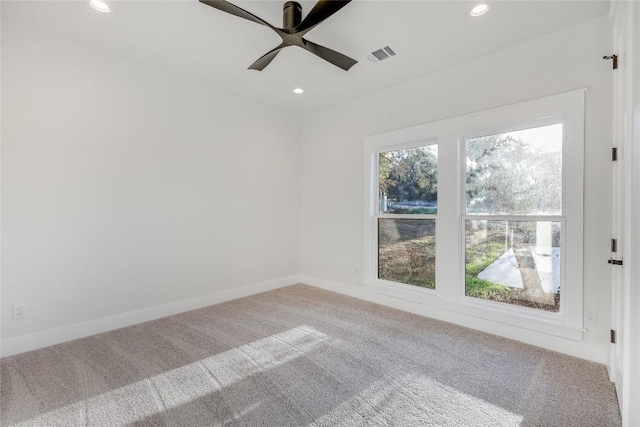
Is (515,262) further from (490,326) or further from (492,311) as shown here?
(490,326)

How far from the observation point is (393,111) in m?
3.68

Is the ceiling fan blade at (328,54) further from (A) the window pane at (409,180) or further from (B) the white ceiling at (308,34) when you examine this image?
(A) the window pane at (409,180)

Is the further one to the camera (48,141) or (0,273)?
(48,141)

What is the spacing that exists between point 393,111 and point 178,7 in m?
2.49

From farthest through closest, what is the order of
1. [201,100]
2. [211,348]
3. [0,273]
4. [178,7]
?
[201,100]
[211,348]
[0,273]
[178,7]

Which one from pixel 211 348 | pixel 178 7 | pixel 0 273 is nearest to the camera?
pixel 178 7

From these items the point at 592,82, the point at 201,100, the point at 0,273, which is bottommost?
the point at 0,273

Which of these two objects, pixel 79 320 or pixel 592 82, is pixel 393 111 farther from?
pixel 79 320

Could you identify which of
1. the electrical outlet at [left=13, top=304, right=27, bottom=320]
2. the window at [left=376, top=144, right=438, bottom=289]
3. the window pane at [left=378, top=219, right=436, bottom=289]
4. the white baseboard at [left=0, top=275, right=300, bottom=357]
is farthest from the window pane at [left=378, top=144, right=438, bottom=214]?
the electrical outlet at [left=13, top=304, right=27, bottom=320]

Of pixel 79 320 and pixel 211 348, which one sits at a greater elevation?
pixel 79 320

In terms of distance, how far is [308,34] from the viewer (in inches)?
102

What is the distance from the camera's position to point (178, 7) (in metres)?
2.25

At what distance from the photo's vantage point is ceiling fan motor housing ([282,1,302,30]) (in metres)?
2.15

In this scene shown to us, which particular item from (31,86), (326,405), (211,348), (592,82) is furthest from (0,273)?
(592,82)
